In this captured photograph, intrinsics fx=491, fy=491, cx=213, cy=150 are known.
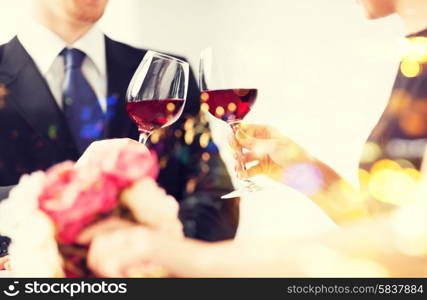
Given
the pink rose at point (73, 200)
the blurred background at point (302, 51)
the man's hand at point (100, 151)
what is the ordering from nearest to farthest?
the pink rose at point (73, 200) < the man's hand at point (100, 151) < the blurred background at point (302, 51)

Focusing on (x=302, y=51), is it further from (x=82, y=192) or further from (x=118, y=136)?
(x=82, y=192)

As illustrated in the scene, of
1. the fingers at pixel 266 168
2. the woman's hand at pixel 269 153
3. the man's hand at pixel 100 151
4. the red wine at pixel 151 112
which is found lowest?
the fingers at pixel 266 168

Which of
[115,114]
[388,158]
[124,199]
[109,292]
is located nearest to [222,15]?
[115,114]

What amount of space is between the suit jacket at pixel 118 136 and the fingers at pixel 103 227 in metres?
0.87

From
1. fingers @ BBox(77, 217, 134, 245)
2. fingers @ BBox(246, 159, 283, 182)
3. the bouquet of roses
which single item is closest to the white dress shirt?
fingers @ BBox(246, 159, 283, 182)

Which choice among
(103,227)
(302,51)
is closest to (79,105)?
(302,51)

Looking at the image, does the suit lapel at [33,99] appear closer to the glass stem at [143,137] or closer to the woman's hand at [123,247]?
the glass stem at [143,137]

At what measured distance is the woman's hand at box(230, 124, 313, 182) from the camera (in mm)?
1175

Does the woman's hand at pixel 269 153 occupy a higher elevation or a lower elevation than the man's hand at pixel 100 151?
lower

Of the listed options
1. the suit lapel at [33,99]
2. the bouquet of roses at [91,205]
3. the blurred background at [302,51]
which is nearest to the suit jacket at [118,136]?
the suit lapel at [33,99]

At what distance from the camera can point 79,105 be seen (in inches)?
58.7

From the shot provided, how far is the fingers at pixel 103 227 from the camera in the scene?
63 centimetres

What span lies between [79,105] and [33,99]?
133mm

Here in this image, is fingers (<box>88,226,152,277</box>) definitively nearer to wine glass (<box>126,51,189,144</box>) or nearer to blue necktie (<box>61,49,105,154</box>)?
wine glass (<box>126,51,189,144</box>)
